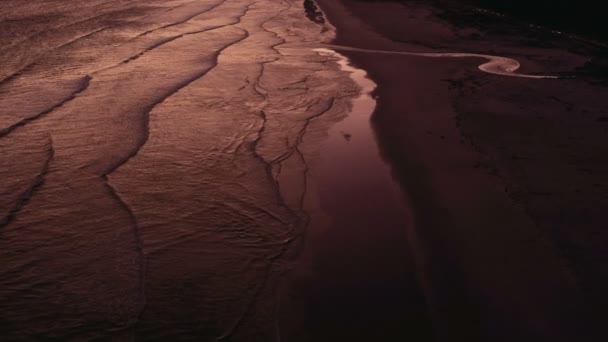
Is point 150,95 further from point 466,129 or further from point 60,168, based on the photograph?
point 466,129

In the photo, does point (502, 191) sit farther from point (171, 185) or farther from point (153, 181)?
point (153, 181)

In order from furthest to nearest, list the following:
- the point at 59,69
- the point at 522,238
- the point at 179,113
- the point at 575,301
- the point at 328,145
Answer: the point at 59,69, the point at 179,113, the point at 328,145, the point at 522,238, the point at 575,301

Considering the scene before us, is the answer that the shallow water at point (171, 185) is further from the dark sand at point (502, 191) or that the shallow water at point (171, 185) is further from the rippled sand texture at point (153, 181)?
the dark sand at point (502, 191)

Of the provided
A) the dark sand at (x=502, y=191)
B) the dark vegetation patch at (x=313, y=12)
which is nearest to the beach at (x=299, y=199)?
the dark sand at (x=502, y=191)

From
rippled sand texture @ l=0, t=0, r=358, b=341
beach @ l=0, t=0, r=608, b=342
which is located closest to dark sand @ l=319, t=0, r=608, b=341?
beach @ l=0, t=0, r=608, b=342

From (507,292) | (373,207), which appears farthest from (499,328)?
(373,207)

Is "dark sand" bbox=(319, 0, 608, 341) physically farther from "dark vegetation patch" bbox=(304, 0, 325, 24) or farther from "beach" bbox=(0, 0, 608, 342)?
"dark vegetation patch" bbox=(304, 0, 325, 24)
